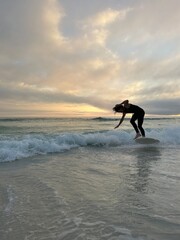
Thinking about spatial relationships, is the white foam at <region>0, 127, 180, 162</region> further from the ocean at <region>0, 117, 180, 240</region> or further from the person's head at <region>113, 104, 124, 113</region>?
the person's head at <region>113, 104, 124, 113</region>

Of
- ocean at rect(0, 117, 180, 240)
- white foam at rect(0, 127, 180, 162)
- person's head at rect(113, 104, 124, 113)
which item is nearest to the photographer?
ocean at rect(0, 117, 180, 240)

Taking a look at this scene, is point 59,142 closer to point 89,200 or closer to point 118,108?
point 118,108

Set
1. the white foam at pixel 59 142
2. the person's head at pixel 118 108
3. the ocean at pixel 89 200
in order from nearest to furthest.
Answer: the ocean at pixel 89 200 → the person's head at pixel 118 108 → the white foam at pixel 59 142

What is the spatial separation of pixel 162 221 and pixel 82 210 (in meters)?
1.27

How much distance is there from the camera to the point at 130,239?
3760 millimetres

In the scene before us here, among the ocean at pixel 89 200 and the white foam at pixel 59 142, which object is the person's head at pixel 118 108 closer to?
the ocean at pixel 89 200

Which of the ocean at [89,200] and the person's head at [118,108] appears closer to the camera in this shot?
the ocean at [89,200]

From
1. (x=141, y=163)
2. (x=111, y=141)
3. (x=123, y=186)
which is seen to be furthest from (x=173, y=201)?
(x=111, y=141)

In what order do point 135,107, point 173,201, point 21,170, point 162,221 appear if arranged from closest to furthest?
1. point 162,221
2. point 173,201
3. point 21,170
4. point 135,107

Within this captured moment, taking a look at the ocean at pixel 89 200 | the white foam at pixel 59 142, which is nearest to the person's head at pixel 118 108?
the ocean at pixel 89 200

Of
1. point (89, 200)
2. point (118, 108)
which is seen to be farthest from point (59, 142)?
point (89, 200)

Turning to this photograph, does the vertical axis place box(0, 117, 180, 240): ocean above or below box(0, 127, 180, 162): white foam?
below

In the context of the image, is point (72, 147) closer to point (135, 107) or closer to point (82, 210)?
point (135, 107)

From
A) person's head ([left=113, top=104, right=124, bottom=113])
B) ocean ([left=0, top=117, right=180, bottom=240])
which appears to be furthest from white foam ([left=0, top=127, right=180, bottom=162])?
person's head ([left=113, top=104, right=124, bottom=113])
